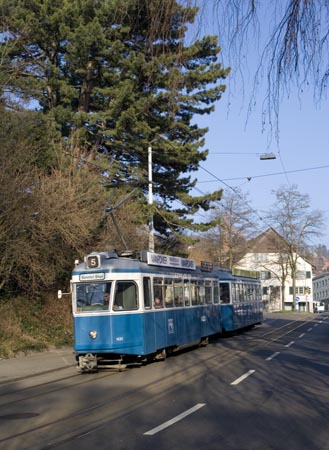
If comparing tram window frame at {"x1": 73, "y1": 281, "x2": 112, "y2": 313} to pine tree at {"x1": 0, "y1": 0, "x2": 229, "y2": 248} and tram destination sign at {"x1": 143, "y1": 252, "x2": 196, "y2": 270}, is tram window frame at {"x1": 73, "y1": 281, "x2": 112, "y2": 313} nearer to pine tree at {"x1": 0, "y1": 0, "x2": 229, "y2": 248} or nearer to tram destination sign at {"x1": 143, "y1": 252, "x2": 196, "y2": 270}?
tram destination sign at {"x1": 143, "y1": 252, "x2": 196, "y2": 270}

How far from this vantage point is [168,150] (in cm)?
3080

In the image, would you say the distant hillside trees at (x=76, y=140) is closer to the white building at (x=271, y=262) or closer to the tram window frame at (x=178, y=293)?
the tram window frame at (x=178, y=293)

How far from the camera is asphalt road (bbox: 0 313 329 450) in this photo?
757cm

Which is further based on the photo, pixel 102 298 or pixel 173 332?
pixel 173 332

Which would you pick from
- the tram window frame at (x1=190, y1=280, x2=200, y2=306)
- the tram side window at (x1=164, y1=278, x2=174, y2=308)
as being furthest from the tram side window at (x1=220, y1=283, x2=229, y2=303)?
the tram side window at (x1=164, y1=278, x2=174, y2=308)

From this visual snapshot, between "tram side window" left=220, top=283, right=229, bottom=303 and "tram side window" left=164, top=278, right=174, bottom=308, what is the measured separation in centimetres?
950

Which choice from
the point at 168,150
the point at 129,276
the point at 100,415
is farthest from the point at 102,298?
the point at 168,150

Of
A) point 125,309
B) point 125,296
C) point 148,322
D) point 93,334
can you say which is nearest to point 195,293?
point 148,322

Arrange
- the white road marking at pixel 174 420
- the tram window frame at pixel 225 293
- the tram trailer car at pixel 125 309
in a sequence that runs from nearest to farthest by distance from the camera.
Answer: the white road marking at pixel 174 420 < the tram trailer car at pixel 125 309 < the tram window frame at pixel 225 293

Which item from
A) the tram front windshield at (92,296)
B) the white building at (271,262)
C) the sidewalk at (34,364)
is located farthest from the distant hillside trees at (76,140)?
the white building at (271,262)

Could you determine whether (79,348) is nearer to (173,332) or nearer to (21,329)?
(173,332)

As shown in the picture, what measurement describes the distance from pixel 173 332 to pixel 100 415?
9460mm

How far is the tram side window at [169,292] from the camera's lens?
61.1 feet

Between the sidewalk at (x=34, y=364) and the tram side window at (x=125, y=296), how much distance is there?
9.27ft
